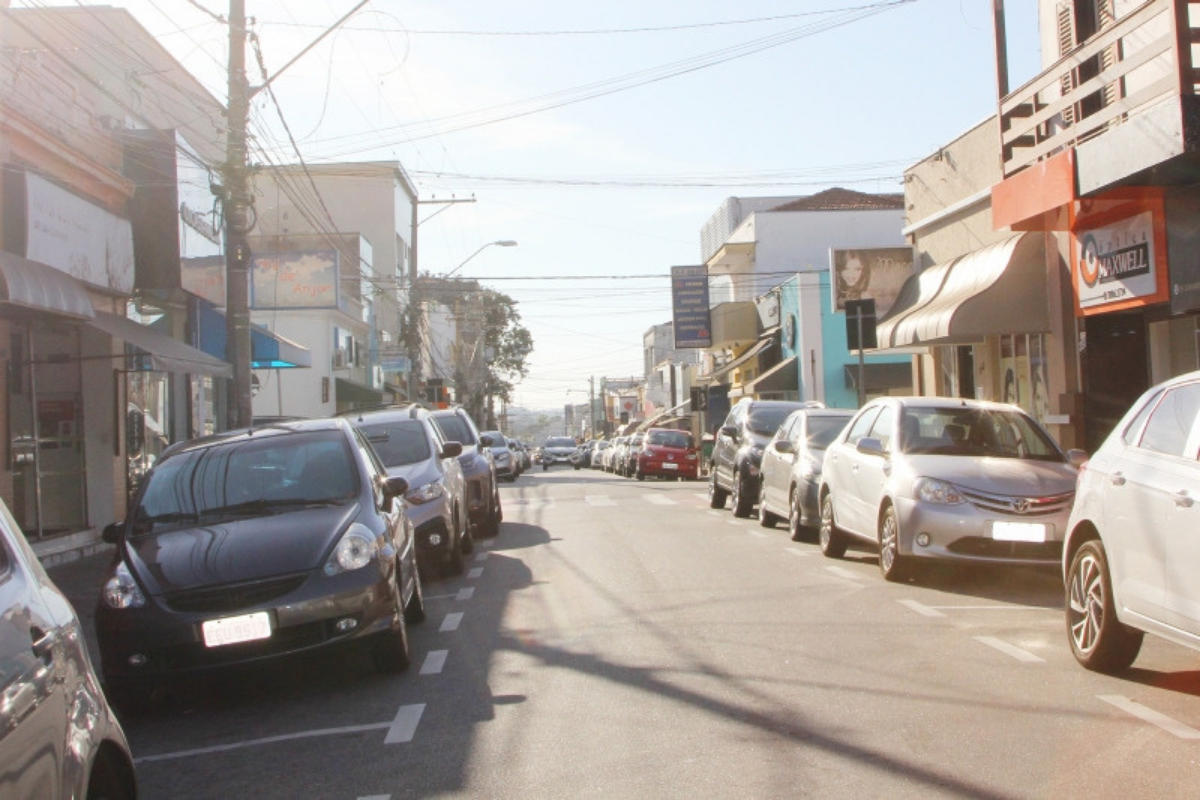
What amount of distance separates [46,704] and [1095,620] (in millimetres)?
5591

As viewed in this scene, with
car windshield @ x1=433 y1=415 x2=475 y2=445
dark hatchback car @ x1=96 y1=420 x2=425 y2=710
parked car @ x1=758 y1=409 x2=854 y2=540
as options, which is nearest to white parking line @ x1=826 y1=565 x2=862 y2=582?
parked car @ x1=758 y1=409 x2=854 y2=540

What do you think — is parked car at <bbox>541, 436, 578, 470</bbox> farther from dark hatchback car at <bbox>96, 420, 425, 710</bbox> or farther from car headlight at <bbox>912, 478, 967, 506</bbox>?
dark hatchback car at <bbox>96, 420, 425, 710</bbox>

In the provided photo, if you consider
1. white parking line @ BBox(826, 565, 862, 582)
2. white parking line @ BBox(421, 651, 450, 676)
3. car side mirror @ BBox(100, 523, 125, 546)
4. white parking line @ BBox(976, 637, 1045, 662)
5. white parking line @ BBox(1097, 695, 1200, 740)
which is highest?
car side mirror @ BBox(100, 523, 125, 546)

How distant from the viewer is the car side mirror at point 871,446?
11344mm

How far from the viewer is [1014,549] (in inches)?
402

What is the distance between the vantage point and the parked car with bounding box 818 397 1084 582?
33.6 ft

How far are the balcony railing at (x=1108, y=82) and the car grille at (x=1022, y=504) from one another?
12.6 feet

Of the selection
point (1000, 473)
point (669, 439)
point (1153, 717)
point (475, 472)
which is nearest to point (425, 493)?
point (475, 472)

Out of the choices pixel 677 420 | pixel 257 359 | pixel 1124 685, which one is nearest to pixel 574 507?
pixel 257 359

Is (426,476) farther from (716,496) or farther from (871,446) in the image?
(716,496)

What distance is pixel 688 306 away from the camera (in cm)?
4953

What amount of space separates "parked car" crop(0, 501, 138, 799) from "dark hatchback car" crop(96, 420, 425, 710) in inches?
116

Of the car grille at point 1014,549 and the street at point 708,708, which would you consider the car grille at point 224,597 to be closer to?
the street at point 708,708

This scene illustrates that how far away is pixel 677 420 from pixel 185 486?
180ft
